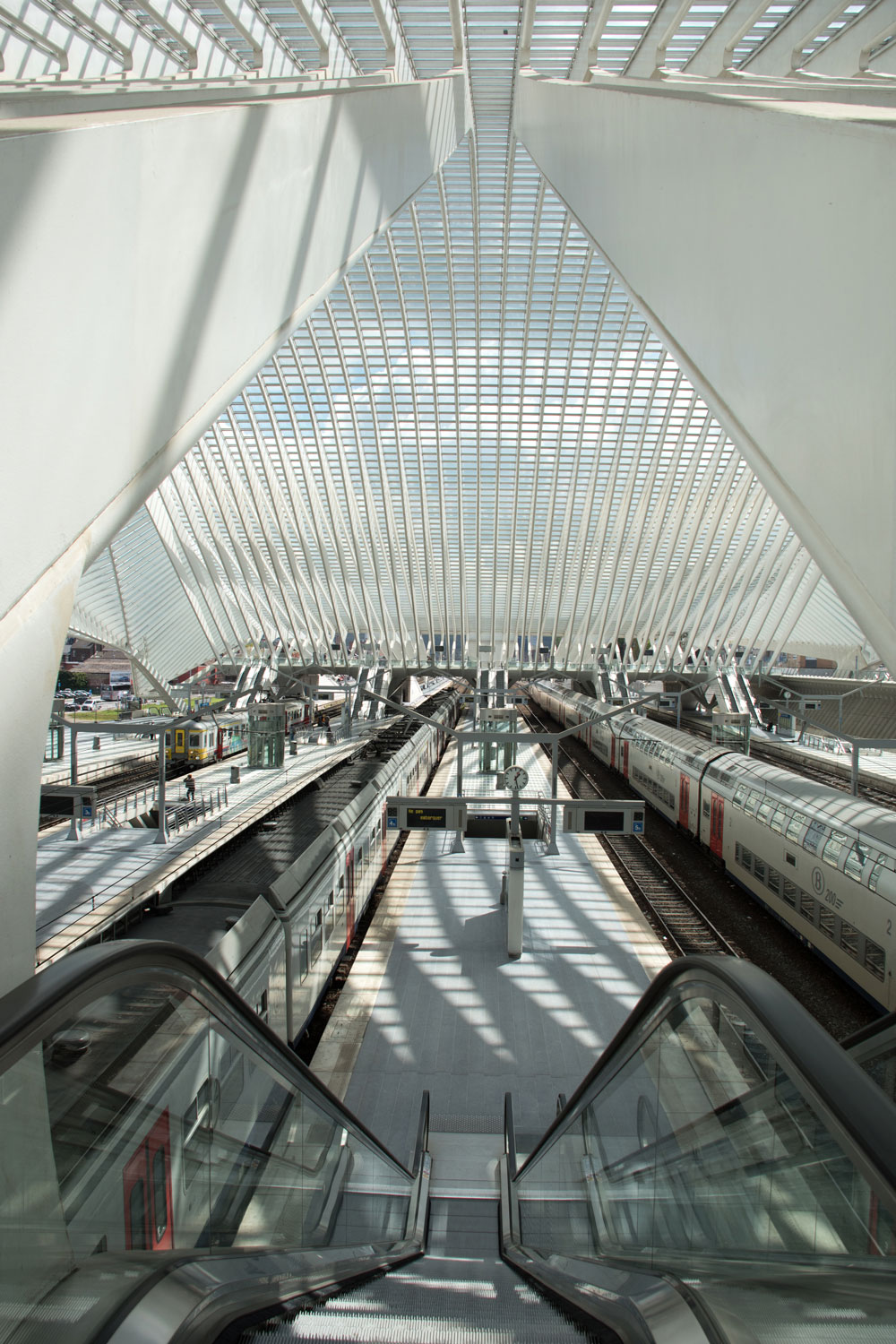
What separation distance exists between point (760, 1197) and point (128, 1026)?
2.30m

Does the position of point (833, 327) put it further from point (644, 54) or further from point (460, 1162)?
point (644, 54)

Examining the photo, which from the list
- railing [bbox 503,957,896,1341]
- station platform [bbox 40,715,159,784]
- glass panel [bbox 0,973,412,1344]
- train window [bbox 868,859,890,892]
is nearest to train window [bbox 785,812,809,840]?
train window [bbox 868,859,890,892]

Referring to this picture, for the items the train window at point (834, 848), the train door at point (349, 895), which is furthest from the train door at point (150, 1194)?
the train window at point (834, 848)

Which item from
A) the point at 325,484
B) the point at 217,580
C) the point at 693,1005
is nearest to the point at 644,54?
the point at 693,1005

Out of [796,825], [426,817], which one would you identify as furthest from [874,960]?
[426,817]

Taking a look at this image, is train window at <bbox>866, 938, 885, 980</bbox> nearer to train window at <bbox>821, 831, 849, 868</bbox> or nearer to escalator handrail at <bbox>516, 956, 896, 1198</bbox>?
train window at <bbox>821, 831, 849, 868</bbox>

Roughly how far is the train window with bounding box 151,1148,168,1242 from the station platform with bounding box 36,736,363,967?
20.1ft

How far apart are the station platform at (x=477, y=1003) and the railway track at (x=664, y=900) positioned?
58 centimetres

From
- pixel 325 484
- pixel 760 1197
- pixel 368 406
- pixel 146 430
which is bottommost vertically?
pixel 760 1197

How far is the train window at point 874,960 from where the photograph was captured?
11.4 meters

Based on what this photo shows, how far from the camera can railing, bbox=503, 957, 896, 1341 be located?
6.71ft

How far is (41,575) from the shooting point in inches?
140

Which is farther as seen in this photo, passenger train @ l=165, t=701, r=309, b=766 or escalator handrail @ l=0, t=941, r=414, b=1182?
passenger train @ l=165, t=701, r=309, b=766

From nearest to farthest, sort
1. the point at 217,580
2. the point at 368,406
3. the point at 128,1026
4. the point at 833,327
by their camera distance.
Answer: the point at 128,1026 < the point at 833,327 < the point at 368,406 < the point at 217,580
